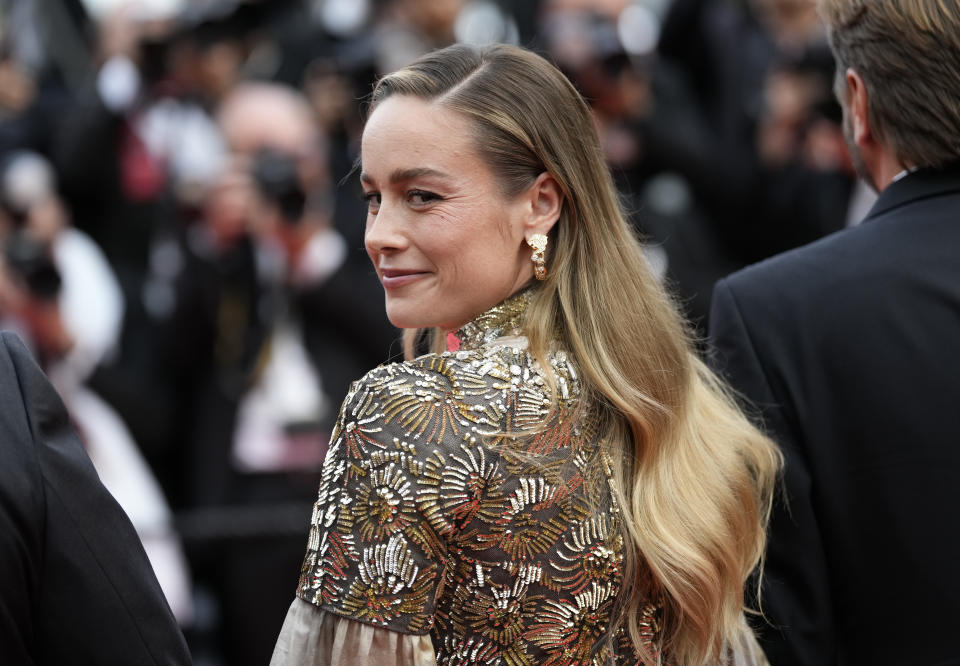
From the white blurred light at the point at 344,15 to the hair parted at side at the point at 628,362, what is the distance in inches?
176

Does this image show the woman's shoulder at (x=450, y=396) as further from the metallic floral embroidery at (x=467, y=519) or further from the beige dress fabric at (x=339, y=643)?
the beige dress fabric at (x=339, y=643)

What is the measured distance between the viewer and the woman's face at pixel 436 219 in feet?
6.87

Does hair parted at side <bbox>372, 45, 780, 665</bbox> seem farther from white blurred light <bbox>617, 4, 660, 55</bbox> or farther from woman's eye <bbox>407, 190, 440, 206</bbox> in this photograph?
white blurred light <bbox>617, 4, 660, 55</bbox>

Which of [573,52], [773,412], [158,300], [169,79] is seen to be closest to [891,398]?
[773,412]

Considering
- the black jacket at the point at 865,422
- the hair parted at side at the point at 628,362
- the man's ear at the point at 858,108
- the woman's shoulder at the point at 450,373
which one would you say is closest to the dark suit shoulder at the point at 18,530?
the woman's shoulder at the point at 450,373

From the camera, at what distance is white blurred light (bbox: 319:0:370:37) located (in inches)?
259

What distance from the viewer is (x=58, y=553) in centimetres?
188

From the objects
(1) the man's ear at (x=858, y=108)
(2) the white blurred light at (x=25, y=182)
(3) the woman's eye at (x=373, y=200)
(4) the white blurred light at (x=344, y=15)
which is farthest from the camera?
(4) the white blurred light at (x=344, y=15)

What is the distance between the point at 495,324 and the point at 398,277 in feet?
0.58

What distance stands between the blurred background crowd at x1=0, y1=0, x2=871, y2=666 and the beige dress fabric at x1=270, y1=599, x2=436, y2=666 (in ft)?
7.74

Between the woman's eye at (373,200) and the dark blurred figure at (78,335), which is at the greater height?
the woman's eye at (373,200)

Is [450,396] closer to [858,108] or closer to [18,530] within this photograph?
[18,530]

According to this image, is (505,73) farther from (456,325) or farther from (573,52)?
(573,52)

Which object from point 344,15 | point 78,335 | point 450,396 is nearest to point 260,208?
point 78,335
